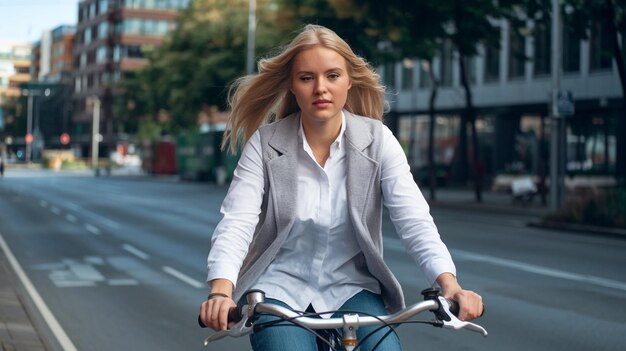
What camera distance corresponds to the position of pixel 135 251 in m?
18.5

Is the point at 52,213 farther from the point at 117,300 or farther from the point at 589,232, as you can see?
the point at 117,300

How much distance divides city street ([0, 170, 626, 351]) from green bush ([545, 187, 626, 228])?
0.89 metres

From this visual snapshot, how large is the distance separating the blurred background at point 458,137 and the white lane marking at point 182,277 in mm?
104

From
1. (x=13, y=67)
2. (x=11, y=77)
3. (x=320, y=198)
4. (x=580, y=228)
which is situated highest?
(x=13, y=67)

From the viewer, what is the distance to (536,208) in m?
32.0

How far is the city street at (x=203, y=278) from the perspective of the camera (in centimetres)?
953

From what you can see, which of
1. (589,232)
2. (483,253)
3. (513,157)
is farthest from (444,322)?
(513,157)

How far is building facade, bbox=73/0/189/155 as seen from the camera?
120250 mm

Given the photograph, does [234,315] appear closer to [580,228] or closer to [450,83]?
[580,228]

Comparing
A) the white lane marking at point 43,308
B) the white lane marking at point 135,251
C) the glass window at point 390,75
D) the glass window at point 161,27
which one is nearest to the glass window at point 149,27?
the glass window at point 161,27

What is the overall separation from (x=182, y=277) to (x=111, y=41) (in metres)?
112

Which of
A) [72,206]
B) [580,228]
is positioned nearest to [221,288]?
[580,228]

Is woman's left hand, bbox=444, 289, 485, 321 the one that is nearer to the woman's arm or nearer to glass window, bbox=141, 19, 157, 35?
the woman's arm

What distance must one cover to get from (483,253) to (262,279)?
13997mm
